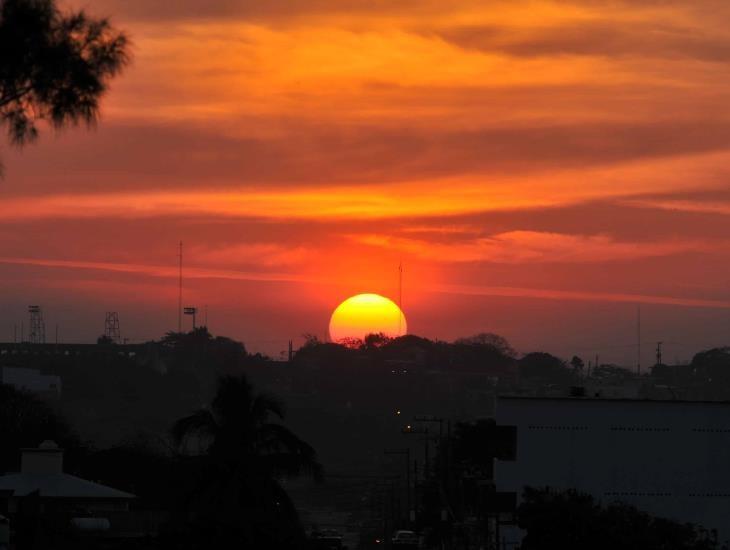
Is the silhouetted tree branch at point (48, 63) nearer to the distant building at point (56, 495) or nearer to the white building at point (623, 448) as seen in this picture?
the distant building at point (56, 495)

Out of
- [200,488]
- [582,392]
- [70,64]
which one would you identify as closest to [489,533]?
[582,392]

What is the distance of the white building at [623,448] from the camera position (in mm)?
66125

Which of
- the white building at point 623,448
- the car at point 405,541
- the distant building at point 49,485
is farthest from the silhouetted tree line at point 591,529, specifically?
the car at point 405,541

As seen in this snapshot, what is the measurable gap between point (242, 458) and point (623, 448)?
19238 mm

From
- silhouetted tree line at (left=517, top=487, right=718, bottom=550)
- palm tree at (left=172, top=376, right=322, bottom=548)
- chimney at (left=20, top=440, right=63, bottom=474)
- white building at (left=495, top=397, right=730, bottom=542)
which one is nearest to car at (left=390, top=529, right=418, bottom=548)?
white building at (left=495, top=397, right=730, bottom=542)

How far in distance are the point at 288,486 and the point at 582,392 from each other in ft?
361

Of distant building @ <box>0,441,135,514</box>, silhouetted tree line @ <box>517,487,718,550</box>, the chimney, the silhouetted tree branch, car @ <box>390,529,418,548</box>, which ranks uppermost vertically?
the silhouetted tree branch

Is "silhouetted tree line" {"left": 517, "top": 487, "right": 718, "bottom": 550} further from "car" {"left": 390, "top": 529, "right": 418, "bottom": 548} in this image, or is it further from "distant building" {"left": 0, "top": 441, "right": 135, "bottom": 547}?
"car" {"left": 390, "top": 529, "right": 418, "bottom": 548}

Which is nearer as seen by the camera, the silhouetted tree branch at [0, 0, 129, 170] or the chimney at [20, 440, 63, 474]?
the silhouetted tree branch at [0, 0, 129, 170]

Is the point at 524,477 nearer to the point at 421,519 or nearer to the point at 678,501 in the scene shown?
the point at 678,501

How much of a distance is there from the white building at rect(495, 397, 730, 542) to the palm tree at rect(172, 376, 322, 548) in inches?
544

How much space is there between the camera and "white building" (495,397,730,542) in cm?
6612

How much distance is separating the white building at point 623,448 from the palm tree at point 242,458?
45.3ft

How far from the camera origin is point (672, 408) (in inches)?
2643
